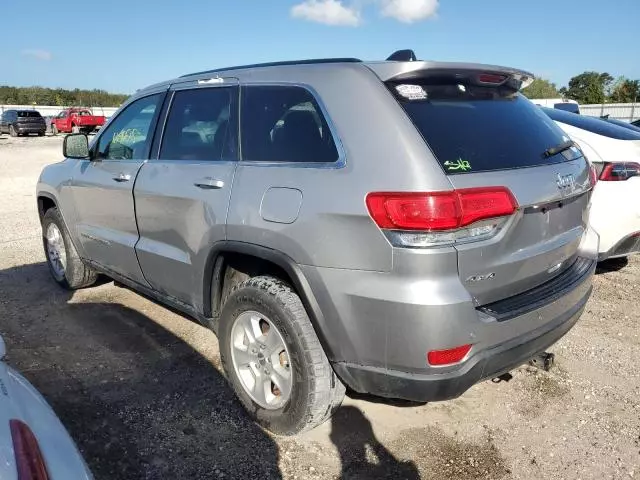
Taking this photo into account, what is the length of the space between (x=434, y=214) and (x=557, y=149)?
1074 millimetres

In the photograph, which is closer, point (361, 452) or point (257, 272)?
point (361, 452)

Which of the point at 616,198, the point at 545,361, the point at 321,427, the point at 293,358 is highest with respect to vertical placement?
the point at 616,198

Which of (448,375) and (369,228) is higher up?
(369,228)

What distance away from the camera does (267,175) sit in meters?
2.66

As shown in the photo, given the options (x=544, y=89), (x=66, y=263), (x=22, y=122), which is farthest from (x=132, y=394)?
(x=544, y=89)

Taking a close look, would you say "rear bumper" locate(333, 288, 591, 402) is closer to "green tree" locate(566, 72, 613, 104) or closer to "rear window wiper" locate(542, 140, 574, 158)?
"rear window wiper" locate(542, 140, 574, 158)

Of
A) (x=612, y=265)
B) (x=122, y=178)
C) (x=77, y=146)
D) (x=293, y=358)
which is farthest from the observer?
(x=612, y=265)

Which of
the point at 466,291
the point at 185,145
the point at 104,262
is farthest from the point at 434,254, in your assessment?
the point at 104,262

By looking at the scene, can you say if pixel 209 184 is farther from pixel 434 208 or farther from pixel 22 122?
pixel 22 122

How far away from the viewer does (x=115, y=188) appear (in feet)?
12.6

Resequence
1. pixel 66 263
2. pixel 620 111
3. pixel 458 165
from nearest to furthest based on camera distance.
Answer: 1. pixel 458 165
2. pixel 66 263
3. pixel 620 111

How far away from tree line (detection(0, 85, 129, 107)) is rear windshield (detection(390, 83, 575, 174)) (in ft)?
195

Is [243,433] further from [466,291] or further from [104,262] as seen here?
[104,262]

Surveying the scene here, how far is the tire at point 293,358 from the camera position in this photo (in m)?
2.54
